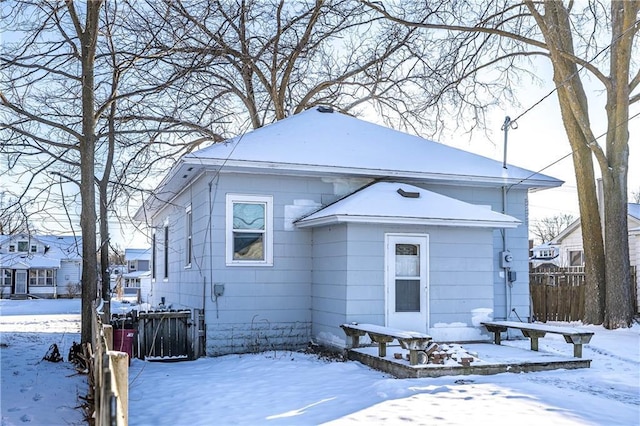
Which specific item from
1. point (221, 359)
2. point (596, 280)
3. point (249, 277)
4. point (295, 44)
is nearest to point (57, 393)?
point (221, 359)

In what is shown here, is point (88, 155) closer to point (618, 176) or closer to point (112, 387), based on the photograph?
point (112, 387)

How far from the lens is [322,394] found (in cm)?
822

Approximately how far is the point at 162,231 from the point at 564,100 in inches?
475

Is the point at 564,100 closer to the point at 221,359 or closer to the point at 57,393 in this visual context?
the point at 221,359

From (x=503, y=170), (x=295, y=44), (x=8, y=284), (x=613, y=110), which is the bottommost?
(x=8, y=284)

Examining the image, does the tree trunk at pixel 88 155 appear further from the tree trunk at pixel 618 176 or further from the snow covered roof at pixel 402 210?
the tree trunk at pixel 618 176

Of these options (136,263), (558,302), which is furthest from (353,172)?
(136,263)

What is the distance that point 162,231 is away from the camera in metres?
19.8

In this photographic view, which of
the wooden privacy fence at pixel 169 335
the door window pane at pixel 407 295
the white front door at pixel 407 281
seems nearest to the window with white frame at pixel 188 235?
the wooden privacy fence at pixel 169 335

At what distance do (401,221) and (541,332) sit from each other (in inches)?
118

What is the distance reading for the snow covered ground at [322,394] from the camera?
22.8 ft

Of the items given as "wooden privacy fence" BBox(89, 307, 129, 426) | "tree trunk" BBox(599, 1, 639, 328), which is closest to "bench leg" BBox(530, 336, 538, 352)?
"tree trunk" BBox(599, 1, 639, 328)

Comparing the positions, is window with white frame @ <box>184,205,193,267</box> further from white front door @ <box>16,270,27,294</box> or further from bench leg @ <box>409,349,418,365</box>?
white front door @ <box>16,270,27,294</box>

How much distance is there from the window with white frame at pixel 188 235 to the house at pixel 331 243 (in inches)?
6.7
